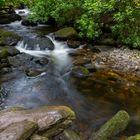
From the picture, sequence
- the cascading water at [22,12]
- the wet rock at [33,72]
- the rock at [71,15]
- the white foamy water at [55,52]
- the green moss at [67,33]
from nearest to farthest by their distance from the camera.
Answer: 1. the wet rock at [33,72]
2. the white foamy water at [55,52]
3. the green moss at [67,33]
4. the rock at [71,15]
5. the cascading water at [22,12]

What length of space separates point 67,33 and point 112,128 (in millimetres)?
9331

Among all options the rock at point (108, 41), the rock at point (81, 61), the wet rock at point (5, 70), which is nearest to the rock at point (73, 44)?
the rock at point (108, 41)

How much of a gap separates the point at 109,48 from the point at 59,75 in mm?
3899

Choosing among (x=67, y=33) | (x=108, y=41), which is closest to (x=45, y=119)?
(x=108, y=41)

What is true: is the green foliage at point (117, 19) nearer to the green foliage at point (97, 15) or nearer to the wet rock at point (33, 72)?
the green foliage at point (97, 15)

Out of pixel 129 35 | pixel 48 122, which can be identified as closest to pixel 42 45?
pixel 129 35

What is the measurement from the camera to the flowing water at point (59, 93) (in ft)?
29.8

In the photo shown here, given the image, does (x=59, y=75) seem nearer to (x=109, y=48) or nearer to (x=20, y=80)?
(x=20, y=80)

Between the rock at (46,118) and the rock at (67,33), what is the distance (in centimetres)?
930

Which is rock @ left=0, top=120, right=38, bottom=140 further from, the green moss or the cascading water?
the cascading water

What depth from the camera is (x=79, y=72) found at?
12.2 m

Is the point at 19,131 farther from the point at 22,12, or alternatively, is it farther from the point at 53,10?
the point at 22,12

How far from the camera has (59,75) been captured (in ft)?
40.7

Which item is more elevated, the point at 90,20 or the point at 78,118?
the point at 90,20
